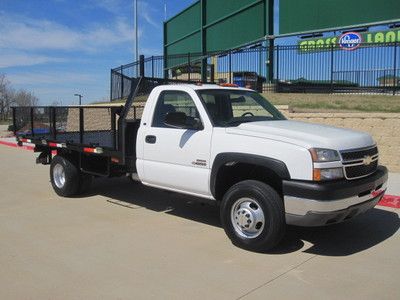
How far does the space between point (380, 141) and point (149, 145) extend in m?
6.29

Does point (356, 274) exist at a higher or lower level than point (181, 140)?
lower

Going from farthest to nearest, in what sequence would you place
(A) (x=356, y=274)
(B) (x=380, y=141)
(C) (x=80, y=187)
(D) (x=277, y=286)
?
1. (B) (x=380, y=141)
2. (C) (x=80, y=187)
3. (A) (x=356, y=274)
4. (D) (x=277, y=286)

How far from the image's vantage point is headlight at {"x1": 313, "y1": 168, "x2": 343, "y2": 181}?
17.0ft

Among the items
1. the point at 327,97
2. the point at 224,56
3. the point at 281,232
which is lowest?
the point at 281,232

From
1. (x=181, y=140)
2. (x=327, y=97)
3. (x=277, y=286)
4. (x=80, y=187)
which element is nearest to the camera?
(x=277, y=286)

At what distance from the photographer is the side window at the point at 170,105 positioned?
6766 millimetres

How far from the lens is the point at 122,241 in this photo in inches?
241

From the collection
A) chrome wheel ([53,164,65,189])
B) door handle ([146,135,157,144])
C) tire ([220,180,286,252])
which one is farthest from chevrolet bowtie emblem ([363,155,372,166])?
chrome wheel ([53,164,65,189])

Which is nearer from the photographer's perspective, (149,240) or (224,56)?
(149,240)

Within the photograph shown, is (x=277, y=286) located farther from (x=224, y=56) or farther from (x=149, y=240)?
(x=224, y=56)

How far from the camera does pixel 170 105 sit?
22.9ft

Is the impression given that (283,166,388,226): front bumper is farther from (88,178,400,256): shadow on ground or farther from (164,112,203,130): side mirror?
(164,112,203,130): side mirror

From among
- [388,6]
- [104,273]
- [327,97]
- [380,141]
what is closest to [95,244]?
[104,273]

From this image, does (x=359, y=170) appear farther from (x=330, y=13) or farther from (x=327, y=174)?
(x=330, y=13)
